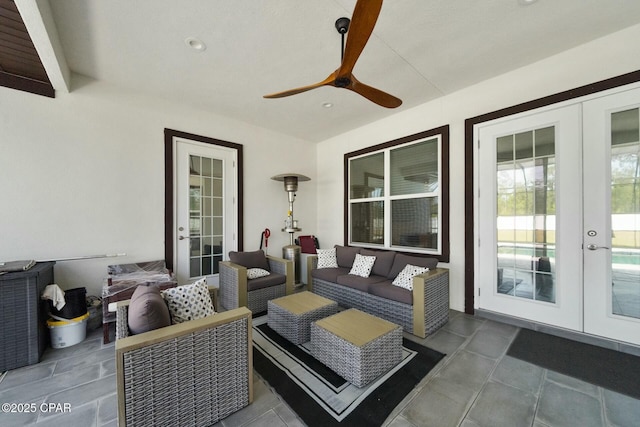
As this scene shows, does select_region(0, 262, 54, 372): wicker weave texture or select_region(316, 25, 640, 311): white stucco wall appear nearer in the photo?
select_region(0, 262, 54, 372): wicker weave texture

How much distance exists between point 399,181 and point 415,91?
1.31m

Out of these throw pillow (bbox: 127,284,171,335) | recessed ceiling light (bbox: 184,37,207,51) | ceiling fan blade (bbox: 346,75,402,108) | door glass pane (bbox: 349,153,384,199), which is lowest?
throw pillow (bbox: 127,284,171,335)

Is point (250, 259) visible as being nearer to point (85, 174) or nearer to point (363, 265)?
point (363, 265)

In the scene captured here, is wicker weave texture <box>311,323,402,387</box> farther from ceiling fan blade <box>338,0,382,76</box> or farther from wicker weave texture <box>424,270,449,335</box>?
ceiling fan blade <box>338,0,382,76</box>

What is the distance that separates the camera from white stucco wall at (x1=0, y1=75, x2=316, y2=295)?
8.46ft

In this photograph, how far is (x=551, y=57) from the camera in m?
2.59

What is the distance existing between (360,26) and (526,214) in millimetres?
2745

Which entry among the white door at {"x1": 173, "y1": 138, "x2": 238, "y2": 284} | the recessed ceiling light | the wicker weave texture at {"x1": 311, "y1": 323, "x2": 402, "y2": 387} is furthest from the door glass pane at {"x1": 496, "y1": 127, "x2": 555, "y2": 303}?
the white door at {"x1": 173, "y1": 138, "x2": 238, "y2": 284}

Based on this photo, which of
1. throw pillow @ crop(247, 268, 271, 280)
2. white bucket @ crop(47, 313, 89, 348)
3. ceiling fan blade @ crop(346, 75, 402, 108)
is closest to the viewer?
ceiling fan blade @ crop(346, 75, 402, 108)

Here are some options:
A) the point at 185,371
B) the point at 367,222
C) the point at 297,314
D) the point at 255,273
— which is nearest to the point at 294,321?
the point at 297,314

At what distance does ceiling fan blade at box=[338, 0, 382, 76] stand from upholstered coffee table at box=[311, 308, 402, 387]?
205 cm

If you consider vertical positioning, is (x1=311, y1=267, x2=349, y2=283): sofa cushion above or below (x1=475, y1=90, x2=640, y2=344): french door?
below

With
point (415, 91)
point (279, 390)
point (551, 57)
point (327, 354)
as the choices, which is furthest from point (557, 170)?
point (279, 390)

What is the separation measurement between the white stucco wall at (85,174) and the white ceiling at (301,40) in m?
0.42
